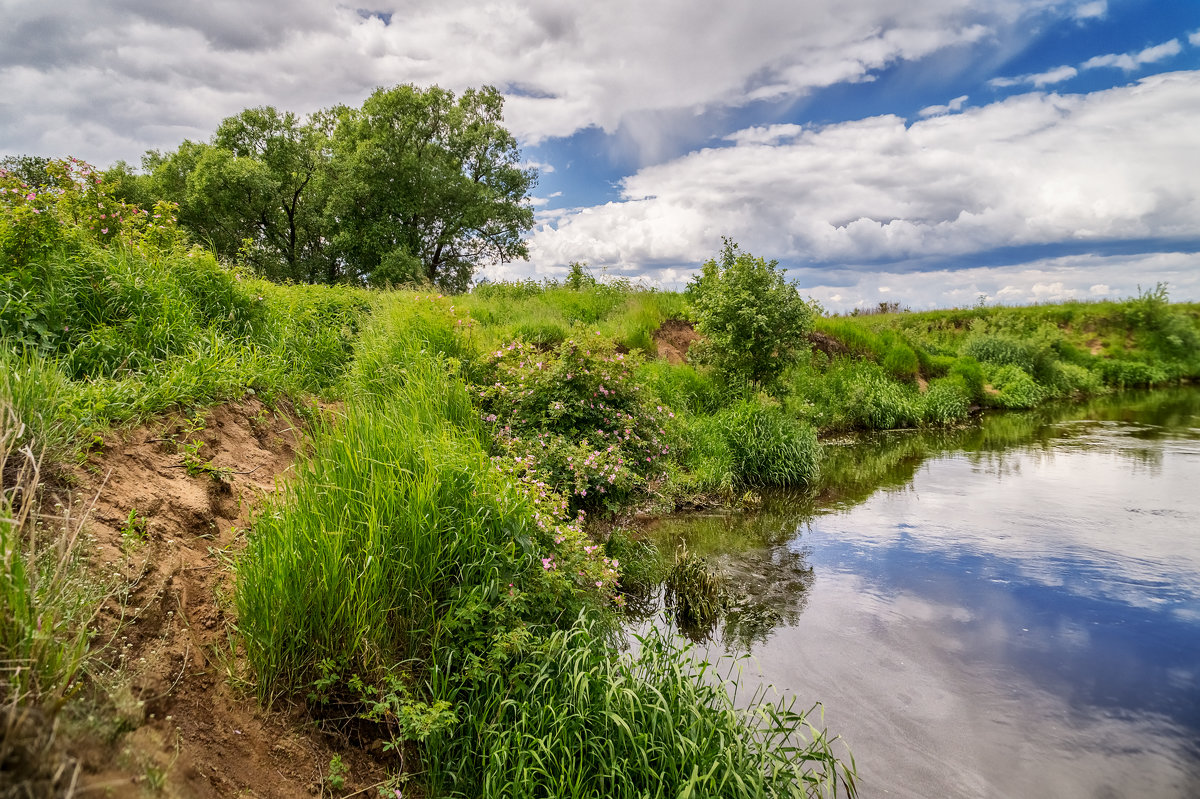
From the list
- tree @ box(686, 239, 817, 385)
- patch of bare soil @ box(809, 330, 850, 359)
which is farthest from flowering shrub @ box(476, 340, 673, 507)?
patch of bare soil @ box(809, 330, 850, 359)

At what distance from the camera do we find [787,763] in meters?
3.41

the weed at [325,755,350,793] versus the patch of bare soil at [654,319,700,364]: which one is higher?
the patch of bare soil at [654,319,700,364]

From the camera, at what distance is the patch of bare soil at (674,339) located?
53.2 ft

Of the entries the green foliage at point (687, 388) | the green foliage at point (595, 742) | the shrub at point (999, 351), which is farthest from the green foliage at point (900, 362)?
the green foliage at point (595, 742)

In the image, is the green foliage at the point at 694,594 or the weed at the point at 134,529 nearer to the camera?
the weed at the point at 134,529

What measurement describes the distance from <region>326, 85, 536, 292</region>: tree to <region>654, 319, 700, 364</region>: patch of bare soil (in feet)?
40.7

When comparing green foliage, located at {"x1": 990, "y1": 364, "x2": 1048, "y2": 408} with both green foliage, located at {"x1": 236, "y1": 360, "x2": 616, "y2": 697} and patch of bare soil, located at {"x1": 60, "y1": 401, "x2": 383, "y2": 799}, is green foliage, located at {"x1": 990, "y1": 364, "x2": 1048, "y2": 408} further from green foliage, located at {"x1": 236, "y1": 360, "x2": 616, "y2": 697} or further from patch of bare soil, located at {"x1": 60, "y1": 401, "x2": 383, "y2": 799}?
patch of bare soil, located at {"x1": 60, "y1": 401, "x2": 383, "y2": 799}

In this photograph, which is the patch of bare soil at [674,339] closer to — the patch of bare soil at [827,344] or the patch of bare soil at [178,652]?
the patch of bare soil at [827,344]

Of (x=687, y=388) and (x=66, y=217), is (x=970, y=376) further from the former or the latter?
(x=66, y=217)

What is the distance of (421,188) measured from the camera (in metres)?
28.1

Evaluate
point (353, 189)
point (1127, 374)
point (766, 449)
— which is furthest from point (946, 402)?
point (353, 189)

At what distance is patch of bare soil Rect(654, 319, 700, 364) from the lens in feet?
53.2

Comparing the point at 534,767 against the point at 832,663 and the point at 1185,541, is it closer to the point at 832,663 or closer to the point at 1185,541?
the point at 832,663

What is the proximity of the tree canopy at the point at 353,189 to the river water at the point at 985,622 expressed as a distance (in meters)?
21.3
